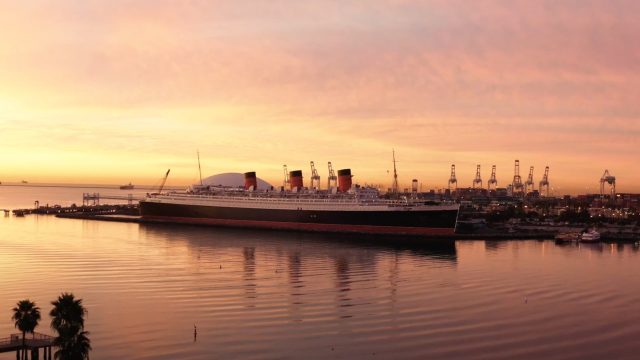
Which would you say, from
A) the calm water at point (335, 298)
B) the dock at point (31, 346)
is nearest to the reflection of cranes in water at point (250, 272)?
the calm water at point (335, 298)

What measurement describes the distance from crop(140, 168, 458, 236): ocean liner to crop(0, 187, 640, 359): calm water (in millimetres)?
9781

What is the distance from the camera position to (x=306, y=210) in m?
65.6

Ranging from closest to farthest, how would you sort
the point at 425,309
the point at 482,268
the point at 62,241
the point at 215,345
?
the point at 215,345 < the point at 425,309 < the point at 482,268 < the point at 62,241

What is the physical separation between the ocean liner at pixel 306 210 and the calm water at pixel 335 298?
32.1 feet

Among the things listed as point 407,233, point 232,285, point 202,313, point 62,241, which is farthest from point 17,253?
point 407,233

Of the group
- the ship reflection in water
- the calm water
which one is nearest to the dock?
the calm water

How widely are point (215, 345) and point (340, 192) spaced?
1986 inches

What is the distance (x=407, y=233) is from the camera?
194 feet

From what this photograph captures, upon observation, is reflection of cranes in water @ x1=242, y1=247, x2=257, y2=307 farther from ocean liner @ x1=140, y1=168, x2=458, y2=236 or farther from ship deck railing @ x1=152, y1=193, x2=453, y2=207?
ship deck railing @ x1=152, y1=193, x2=453, y2=207

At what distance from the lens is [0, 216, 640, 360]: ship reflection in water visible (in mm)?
20750

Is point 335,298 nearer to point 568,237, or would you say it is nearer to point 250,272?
point 250,272

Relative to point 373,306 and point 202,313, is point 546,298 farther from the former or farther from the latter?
point 202,313

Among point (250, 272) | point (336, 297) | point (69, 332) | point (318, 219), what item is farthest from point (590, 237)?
point (69, 332)

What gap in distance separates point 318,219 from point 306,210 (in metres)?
1.93
